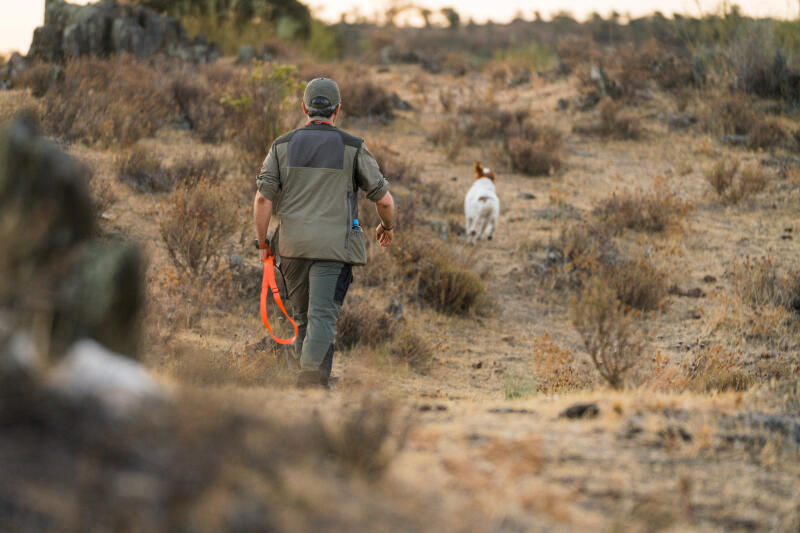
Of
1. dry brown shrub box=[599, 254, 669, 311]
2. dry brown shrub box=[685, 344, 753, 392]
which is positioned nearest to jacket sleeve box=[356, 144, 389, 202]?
dry brown shrub box=[685, 344, 753, 392]

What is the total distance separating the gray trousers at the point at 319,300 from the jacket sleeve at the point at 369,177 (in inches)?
18.9

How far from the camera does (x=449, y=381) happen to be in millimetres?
5926

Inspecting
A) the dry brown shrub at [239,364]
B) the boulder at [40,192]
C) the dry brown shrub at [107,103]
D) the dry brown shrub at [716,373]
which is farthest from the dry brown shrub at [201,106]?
the boulder at [40,192]

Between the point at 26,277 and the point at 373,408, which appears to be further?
the point at 373,408

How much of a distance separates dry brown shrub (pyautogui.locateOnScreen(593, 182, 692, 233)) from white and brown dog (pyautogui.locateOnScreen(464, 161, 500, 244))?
1649 millimetres

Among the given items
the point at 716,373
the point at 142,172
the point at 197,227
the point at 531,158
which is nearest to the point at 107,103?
the point at 142,172

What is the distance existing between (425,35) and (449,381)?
35117mm

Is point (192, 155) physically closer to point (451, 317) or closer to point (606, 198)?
point (451, 317)

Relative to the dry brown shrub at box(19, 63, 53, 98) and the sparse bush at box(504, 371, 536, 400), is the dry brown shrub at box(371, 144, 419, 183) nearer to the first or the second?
the dry brown shrub at box(19, 63, 53, 98)

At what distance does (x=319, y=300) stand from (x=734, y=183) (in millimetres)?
8600

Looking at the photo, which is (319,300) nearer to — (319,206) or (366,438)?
(319,206)

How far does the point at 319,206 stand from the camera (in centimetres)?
428

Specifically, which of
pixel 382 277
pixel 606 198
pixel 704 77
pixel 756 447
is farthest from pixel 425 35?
pixel 756 447

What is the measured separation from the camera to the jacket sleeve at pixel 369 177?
432 cm
